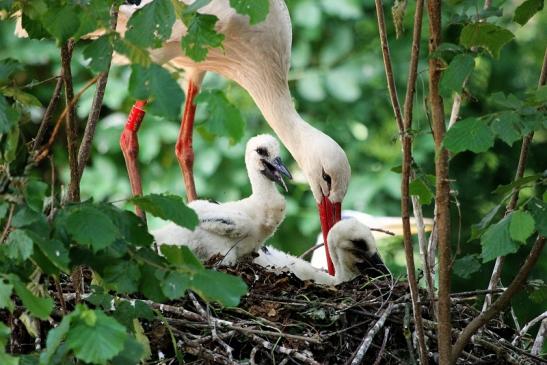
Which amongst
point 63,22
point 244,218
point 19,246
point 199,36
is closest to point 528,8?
point 199,36

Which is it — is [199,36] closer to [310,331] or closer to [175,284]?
[175,284]

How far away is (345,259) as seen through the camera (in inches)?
252

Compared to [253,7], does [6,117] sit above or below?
below

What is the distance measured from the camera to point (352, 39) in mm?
10617

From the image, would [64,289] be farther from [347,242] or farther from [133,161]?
[133,161]

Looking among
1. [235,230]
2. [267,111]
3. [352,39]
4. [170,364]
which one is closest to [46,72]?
[352,39]

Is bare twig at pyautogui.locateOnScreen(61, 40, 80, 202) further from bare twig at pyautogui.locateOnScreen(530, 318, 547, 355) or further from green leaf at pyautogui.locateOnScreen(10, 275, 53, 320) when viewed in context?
bare twig at pyautogui.locateOnScreen(530, 318, 547, 355)

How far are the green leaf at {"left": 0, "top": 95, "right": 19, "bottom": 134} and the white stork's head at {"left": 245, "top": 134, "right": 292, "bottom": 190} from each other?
2725mm

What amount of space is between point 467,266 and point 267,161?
2.25m

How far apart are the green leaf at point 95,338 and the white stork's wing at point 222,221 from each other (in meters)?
2.52

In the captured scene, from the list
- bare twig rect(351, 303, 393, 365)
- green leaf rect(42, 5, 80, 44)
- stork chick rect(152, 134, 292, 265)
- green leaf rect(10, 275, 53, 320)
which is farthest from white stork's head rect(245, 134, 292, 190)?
green leaf rect(10, 275, 53, 320)

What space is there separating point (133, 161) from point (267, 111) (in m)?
0.81

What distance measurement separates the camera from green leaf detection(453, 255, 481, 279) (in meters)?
4.52

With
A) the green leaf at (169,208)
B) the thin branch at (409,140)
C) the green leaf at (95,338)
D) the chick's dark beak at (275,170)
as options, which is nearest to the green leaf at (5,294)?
the green leaf at (95,338)
